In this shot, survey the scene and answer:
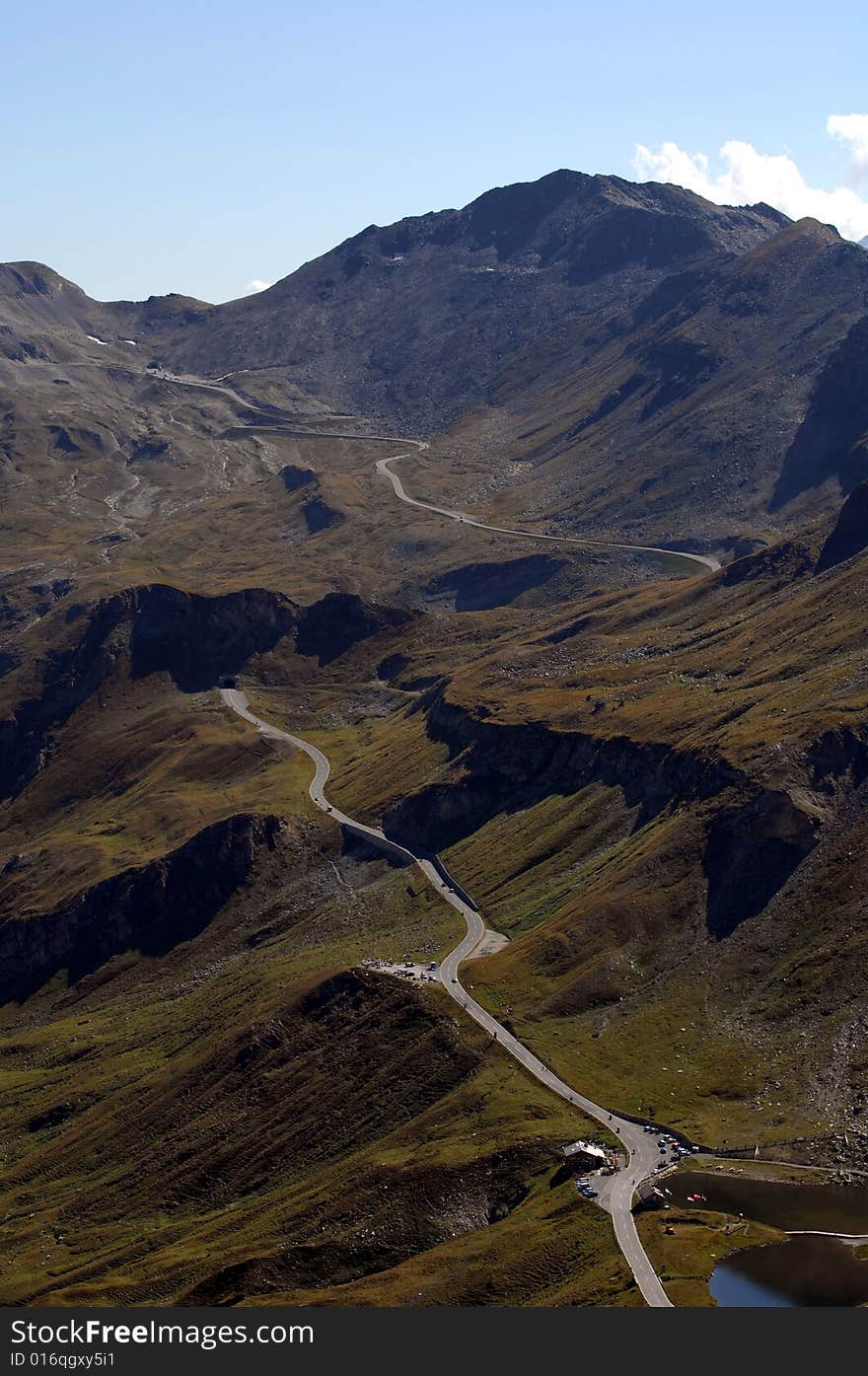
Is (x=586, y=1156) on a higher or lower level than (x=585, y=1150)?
lower

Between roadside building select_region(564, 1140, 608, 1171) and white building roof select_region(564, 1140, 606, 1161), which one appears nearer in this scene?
roadside building select_region(564, 1140, 608, 1171)

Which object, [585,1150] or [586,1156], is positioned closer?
[586,1156]

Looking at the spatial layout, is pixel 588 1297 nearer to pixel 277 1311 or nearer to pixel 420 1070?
pixel 277 1311

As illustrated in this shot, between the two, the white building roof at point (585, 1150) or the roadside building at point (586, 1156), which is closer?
the roadside building at point (586, 1156)

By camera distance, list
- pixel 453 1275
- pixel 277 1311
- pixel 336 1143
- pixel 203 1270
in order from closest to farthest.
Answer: pixel 277 1311 → pixel 453 1275 → pixel 203 1270 → pixel 336 1143

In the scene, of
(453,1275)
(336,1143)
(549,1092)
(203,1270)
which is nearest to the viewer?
(453,1275)

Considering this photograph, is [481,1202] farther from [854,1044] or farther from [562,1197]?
[854,1044]

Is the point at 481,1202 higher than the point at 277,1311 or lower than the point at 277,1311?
lower

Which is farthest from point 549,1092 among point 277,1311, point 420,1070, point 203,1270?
point 277,1311

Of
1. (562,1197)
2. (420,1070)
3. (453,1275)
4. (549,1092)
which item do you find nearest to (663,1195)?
(562,1197)

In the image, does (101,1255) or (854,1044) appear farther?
(101,1255)
